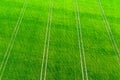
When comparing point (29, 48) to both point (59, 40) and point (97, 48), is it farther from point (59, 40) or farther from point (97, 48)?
point (97, 48)

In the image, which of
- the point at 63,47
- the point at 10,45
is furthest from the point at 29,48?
the point at 63,47

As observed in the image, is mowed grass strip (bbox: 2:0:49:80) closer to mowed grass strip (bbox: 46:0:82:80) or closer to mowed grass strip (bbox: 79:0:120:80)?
mowed grass strip (bbox: 46:0:82:80)

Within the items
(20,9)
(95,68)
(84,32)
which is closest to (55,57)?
(95,68)

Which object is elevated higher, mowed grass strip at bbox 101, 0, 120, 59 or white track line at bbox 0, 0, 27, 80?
white track line at bbox 0, 0, 27, 80

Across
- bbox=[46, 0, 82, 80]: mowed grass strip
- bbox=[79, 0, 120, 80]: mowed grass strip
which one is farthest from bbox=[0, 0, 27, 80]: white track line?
bbox=[79, 0, 120, 80]: mowed grass strip

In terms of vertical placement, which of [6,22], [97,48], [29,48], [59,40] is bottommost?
[6,22]

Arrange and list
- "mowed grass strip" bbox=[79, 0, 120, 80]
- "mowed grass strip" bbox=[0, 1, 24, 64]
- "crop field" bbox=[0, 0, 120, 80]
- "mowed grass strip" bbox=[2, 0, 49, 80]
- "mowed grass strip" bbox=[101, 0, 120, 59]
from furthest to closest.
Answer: "mowed grass strip" bbox=[101, 0, 120, 59] → "mowed grass strip" bbox=[0, 1, 24, 64] → "mowed grass strip" bbox=[79, 0, 120, 80] → "crop field" bbox=[0, 0, 120, 80] → "mowed grass strip" bbox=[2, 0, 49, 80]

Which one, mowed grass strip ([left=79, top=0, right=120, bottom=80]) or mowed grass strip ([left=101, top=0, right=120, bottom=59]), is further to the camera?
mowed grass strip ([left=101, top=0, right=120, bottom=59])

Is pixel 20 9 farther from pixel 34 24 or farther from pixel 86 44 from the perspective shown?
pixel 86 44
